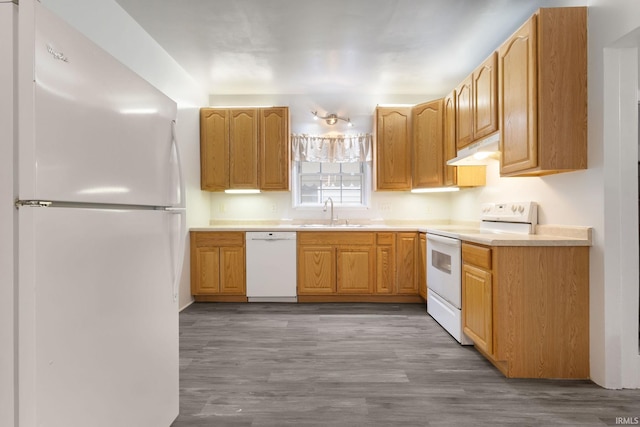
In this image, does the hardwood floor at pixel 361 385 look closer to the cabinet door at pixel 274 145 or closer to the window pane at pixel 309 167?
the cabinet door at pixel 274 145

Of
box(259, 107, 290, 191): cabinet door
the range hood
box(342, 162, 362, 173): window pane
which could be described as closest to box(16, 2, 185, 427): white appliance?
the range hood

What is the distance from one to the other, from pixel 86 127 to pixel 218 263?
3.24 m

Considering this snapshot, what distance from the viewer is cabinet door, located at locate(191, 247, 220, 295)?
4.16m

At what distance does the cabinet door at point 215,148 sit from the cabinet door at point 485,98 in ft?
9.28

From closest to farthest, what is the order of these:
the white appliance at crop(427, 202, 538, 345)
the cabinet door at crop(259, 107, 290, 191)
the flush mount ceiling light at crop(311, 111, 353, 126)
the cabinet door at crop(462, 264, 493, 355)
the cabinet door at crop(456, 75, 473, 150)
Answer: the cabinet door at crop(462, 264, 493, 355) < the white appliance at crop(427, 202, 538, 345) < the cabinet door at crop(456, 75, 473, 150) < the cabinet door at crop(259, 107, 290, 191) < the flush mount ceiling light at crop(311, 111, 353, 126)

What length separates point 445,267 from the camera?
10.6 feet

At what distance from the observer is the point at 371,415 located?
6.09 ft

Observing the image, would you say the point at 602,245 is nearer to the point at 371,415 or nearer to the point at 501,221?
the point at 501,221

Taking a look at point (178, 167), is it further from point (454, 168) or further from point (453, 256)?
point (454, 168)

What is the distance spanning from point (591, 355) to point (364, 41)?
292cm

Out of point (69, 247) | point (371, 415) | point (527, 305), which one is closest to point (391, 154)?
point (527, 305)

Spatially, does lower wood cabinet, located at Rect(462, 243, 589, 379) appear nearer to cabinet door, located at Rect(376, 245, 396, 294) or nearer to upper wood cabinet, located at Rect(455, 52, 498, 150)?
upper wood cabinet, located at Rect(455, 52, 498, 150)

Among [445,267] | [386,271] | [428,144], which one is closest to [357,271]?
[386,271]

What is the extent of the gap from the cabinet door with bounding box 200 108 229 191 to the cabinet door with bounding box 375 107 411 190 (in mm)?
1881
